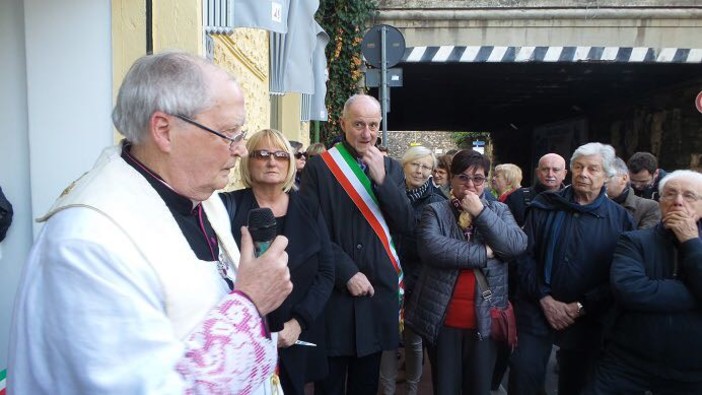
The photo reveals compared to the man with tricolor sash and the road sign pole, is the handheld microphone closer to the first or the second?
the man with tricolor sash

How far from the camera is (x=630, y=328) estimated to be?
311cm

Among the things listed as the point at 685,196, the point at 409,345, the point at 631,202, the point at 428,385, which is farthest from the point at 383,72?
the point at 685,196

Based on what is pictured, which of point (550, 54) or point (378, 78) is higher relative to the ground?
point (550, 54)

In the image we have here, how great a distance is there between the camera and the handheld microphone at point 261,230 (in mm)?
1756

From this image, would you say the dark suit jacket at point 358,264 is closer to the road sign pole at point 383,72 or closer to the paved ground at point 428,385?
the paved ground at point 428,385

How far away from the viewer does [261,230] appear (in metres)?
1.76

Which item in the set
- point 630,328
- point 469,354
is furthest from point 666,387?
point 469,354

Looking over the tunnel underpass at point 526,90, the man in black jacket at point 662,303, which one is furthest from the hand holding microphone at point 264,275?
the tunnel underpass at point 526,90

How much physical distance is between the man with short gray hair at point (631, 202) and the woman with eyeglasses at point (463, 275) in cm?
166

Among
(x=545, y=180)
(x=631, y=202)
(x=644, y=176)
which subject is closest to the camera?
(x=631, y=202)

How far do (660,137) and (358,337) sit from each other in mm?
12614

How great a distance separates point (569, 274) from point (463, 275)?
2.30 ft

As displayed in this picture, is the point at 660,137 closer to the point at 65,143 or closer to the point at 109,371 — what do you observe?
the point at 65,143

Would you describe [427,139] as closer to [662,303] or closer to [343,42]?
[343,42]
